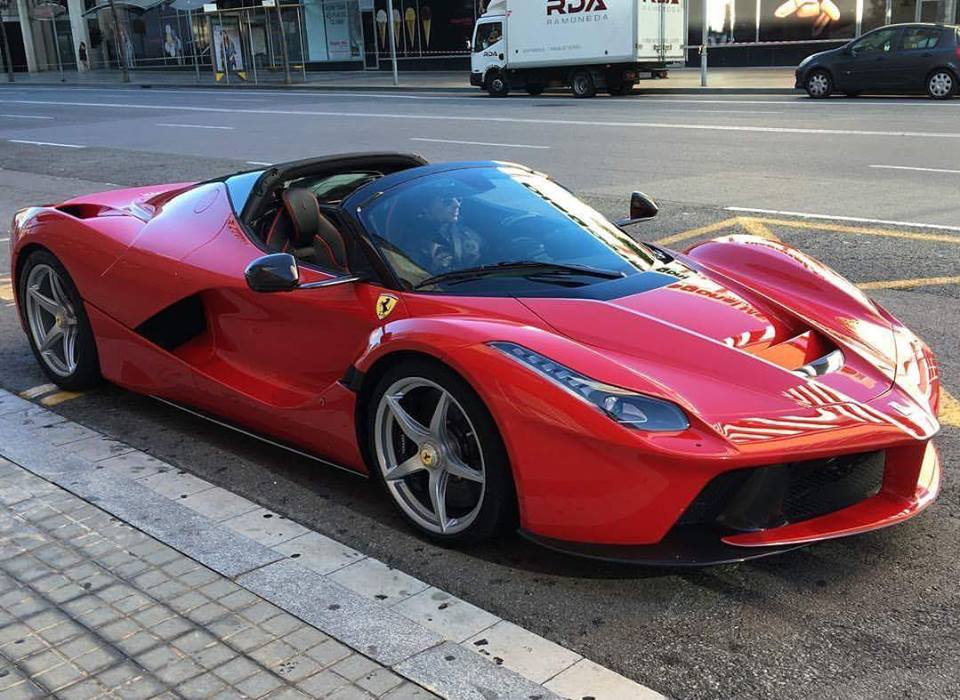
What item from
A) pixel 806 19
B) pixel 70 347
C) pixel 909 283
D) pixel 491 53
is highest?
pixel 806 19

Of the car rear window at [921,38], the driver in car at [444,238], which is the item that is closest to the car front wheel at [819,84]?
the car rear window at [921,38]

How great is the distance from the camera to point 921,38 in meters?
20.6

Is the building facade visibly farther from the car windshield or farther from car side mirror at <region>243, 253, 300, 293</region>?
car side mirror at <region>243, 253, 300, 293</region>

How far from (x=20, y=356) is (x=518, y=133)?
12.3 meters

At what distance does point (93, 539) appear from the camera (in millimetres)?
3596

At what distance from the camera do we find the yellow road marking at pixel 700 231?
8.33 metres

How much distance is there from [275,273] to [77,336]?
6.42ft

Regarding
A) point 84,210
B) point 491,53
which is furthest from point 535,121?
point 84,210

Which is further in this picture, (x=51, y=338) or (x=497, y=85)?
(x=497, y=85)

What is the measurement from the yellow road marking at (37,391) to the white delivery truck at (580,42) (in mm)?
22318

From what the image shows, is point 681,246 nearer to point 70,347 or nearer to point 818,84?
point 70,347

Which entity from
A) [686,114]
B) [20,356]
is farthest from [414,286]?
[686,114]

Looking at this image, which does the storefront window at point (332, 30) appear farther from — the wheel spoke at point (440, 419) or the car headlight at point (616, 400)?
the car headlight at point (616, 400)

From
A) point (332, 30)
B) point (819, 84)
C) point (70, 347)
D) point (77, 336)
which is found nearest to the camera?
point (77, 336)
